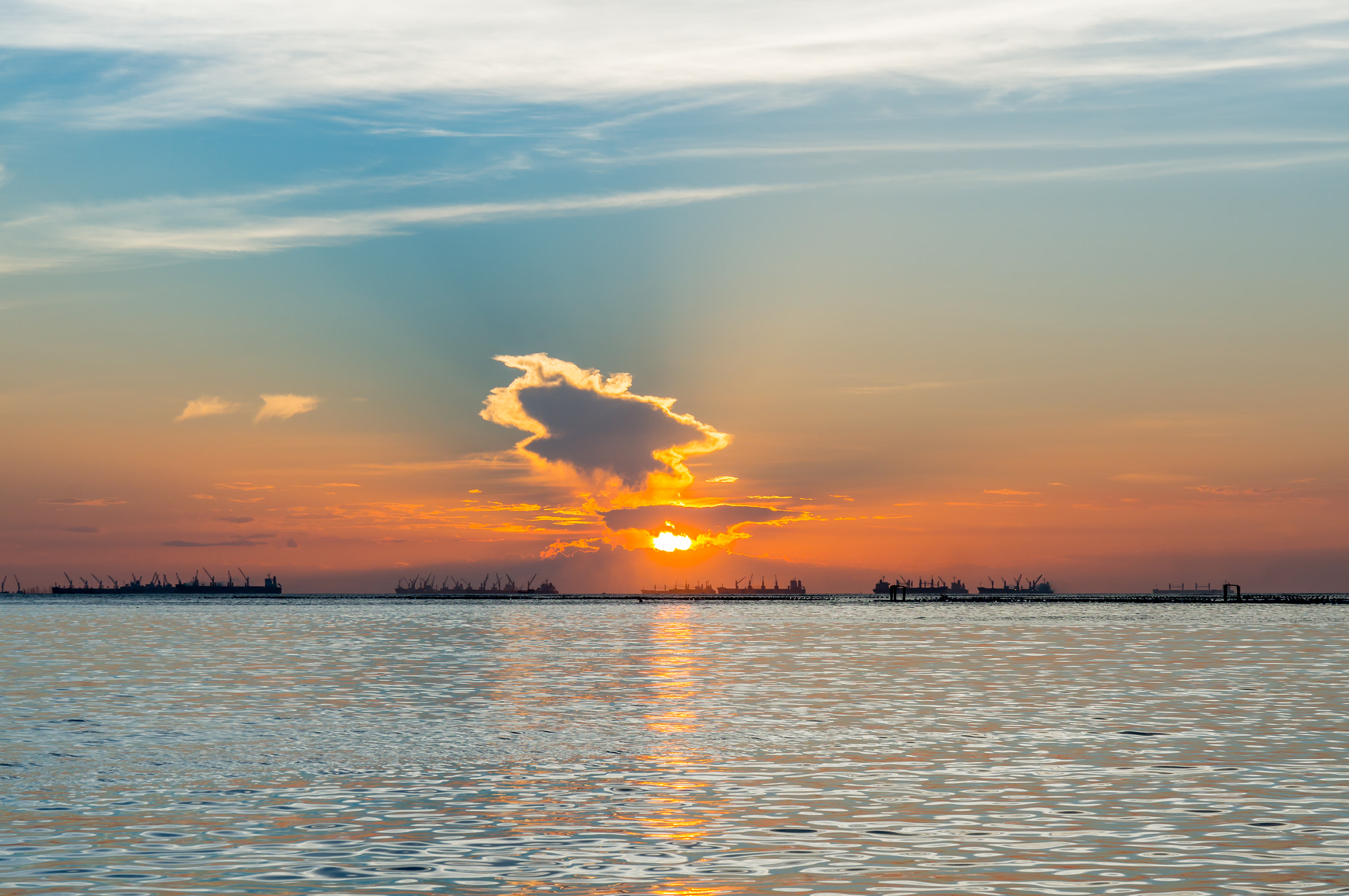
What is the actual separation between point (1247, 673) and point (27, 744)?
7079 cm

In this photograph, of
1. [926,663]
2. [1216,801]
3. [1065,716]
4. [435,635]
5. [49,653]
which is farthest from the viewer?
[435,635]

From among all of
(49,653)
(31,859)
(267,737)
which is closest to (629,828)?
(31,859)

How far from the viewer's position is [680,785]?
121 ft

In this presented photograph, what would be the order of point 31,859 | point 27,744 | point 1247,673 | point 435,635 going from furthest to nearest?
1. point 435,635
2. point 1247,673
3. point 27,744
4. point 31,859

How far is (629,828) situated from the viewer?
3027cm

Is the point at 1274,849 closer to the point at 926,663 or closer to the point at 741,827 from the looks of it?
the point at 741,827

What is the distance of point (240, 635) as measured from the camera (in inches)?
6806

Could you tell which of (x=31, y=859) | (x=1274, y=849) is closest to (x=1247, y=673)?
(x=1274, y=849)

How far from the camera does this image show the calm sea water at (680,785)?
2544 centimetres

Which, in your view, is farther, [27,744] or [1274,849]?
[27,744]

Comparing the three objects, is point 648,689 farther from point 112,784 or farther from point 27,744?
point 112,784

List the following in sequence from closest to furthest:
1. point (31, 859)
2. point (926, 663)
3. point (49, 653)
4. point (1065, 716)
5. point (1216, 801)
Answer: point (31, 859), point (1216, 801), point (1065, 716), point (926, 663), point (49, 653)

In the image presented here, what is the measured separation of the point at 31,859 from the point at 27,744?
22.9m

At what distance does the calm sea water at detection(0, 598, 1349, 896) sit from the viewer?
25.4m
